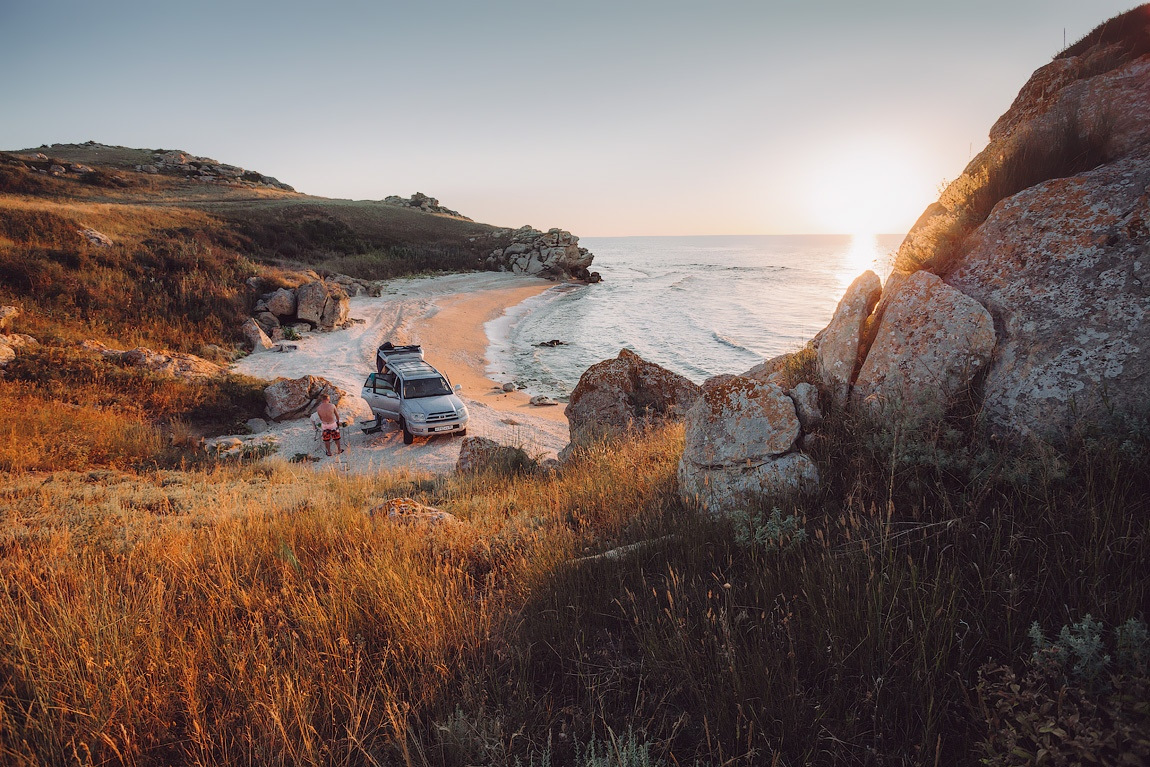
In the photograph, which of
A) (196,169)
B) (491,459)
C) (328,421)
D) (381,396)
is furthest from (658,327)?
(196,169)

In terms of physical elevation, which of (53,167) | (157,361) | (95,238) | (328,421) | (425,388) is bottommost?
(328,421)

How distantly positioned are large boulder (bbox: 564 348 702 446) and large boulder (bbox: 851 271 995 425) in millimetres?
5711

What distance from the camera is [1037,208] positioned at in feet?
14.3

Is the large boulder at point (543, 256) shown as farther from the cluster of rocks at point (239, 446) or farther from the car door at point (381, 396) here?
the cluster of rocks at point (239, 446)

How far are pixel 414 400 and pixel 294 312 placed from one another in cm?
1534

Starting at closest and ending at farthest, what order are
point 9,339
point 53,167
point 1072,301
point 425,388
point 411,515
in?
point 1072,301 → point 411,515 → point 9,339 → point 425,388 → point 53,167

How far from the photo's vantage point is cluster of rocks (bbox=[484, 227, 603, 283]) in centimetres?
6328

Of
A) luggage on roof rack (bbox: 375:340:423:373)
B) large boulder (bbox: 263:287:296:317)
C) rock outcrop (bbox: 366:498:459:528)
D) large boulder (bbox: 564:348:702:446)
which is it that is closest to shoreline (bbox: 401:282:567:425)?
luggage on roof rack (bbox: 375:340:423:373)

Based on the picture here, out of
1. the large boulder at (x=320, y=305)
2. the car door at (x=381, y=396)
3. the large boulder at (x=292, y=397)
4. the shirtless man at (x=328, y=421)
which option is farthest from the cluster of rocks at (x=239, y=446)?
the large boulder at (x=320, y=305)

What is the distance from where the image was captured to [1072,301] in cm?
379

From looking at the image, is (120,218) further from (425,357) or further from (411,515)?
(411,515)

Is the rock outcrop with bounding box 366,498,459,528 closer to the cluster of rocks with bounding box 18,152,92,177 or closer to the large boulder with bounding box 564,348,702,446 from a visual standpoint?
the large boulder with bounding box 564,348,702,446

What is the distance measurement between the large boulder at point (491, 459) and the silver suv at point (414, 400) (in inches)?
134

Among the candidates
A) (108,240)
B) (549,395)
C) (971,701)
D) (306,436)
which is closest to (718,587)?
(971,701)
